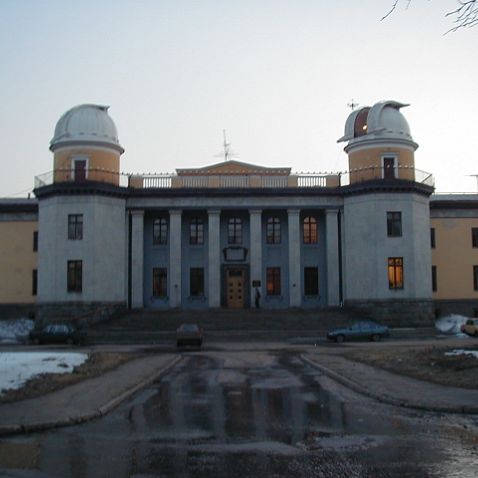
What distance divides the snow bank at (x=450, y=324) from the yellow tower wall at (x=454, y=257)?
7.17 feet

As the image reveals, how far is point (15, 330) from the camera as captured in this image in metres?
51.0

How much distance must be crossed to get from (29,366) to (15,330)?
32426 millimetres

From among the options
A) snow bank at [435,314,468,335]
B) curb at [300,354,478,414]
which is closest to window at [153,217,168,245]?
snow bank at [435,314,468,335]

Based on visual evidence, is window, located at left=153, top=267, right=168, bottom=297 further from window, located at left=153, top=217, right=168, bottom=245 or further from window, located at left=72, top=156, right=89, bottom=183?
window, located at left=72, top=156, right=89, bottom=183

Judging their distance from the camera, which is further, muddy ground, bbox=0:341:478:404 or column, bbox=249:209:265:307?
column, bbox=249:209:265:307

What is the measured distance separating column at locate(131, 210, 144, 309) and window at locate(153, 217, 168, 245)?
6.90 ft

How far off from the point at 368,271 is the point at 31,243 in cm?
2683

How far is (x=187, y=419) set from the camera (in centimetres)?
1284

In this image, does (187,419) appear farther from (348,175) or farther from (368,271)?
(348,175)

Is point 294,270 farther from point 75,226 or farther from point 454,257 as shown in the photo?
point 75,226

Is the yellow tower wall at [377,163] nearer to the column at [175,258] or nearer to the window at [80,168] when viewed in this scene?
the column at [175,258]

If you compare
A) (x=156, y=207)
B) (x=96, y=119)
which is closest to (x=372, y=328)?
(x=156, y=207)

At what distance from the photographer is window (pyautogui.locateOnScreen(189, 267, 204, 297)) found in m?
52.7

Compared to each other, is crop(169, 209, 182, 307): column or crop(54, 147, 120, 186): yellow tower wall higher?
crop(54, 147, 120, 186): yellow tower wall
